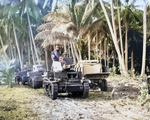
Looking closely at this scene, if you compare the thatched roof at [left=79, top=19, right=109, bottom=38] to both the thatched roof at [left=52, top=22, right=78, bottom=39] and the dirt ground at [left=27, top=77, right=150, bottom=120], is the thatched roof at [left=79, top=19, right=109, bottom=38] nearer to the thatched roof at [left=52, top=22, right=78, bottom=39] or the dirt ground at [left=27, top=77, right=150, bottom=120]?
the thatched roof at [left=52, top=22, right=78, bottom=39]

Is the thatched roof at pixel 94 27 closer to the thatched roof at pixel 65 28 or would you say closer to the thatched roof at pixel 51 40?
the thatched roof at pixel 65 28

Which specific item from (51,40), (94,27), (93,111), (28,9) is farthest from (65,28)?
(28,9)

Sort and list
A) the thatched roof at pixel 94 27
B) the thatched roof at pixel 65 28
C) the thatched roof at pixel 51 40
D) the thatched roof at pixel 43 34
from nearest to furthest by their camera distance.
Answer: the thatched roof at pixel 94 27
the thatched roof at pixel 65 28
the thatched roof at pixel 51 40
the thatched roof at pixel 43 34

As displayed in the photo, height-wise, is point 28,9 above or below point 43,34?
above

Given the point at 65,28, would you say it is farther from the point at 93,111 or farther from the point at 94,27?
the point at 93,111

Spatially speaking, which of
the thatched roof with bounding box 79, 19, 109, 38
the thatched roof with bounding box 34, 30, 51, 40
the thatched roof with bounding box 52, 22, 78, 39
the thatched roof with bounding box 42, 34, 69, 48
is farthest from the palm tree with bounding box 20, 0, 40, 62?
the thatched roof with bounding box 79, 19, 109, 38

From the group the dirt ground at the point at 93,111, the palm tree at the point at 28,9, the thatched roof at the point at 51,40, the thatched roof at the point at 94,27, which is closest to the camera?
the dirt ground at the point at 93,111

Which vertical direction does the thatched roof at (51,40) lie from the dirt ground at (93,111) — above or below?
above

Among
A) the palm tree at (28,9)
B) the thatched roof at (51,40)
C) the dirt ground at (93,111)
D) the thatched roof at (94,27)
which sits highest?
the palm tree at (28,9)

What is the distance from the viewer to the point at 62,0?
944 inches

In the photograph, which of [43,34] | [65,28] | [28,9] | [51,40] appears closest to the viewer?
[65,28]

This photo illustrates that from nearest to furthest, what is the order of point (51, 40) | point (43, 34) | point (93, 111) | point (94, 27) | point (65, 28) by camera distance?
point (93, 111) → point (94, 27) → point (65, 28) → point (51, 40) → point (43, 34)

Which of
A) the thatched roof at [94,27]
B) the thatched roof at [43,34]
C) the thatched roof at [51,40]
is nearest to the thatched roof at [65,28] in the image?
the thatched roof at [94,27]

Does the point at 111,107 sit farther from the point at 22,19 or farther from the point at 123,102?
the point at 22,19
